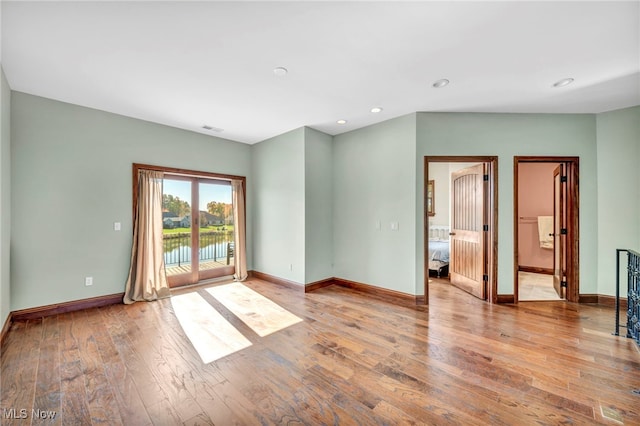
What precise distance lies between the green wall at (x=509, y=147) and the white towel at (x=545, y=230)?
1.83m

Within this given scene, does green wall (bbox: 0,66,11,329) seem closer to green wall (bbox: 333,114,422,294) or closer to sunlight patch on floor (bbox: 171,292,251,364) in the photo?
sunlight patch on floor (bbox: 171,292,251,364)

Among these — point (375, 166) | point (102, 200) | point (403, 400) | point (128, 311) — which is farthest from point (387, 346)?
point (102, 200)

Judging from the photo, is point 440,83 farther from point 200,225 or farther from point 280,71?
point 200,225

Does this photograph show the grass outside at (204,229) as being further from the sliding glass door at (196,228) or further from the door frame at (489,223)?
the door frame at (489,223)

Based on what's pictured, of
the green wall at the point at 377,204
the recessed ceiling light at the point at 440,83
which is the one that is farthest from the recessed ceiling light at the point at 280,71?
the green wall at the point at 377,204

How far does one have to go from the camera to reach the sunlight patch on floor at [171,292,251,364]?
249cm

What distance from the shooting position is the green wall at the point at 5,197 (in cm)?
263

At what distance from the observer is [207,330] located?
115 inches

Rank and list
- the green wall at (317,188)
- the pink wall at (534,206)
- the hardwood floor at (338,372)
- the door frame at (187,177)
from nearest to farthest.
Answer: the hardwood floor at (338,372), the green wall at (317,188), the door frame at (187,177), the pink wall at (534,206)

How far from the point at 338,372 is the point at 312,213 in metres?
2.70

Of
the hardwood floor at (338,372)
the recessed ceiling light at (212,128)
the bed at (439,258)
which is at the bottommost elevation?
the hardwood floor at (338,372)

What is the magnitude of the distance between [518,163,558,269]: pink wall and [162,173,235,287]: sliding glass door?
6.42 meters

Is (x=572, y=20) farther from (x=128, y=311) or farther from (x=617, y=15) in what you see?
(x=128, y=311)

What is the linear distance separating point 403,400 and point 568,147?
14.0ft
